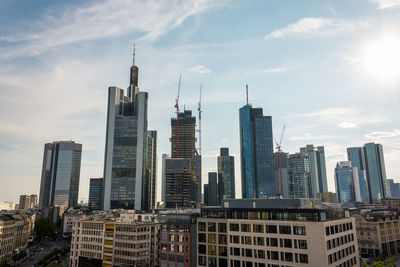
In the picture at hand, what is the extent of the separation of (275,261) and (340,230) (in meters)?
25.8

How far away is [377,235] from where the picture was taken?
170375 mm

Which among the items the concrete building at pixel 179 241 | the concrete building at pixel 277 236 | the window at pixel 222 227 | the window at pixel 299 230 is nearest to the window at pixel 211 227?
the concrete building at pixel 277 236

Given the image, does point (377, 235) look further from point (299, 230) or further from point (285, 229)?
point (285, 229)

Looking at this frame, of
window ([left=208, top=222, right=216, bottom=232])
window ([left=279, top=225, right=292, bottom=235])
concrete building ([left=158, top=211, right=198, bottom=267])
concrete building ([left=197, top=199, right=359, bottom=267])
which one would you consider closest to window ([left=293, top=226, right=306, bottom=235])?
concrete building ([left=197, top=199, right=359, bottom=267])

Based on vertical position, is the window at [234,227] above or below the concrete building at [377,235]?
above

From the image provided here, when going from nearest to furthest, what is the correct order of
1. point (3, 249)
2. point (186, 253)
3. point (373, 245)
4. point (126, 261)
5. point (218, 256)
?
point (218, 256) < point (186, 253) < point (126, 261) < point (373, 245) < point (3, 249)

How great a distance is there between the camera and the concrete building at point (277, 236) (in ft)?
293

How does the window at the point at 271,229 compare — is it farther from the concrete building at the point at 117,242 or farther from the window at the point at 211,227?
the concrete building at the point at 117,242

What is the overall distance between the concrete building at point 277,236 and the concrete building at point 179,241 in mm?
3626

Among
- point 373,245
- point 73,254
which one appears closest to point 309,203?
point 373,245

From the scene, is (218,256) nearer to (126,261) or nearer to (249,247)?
(249,247)

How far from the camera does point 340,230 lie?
98.6 m

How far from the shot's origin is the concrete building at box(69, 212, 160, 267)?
13675 cm

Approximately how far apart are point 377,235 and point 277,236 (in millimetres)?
112509
